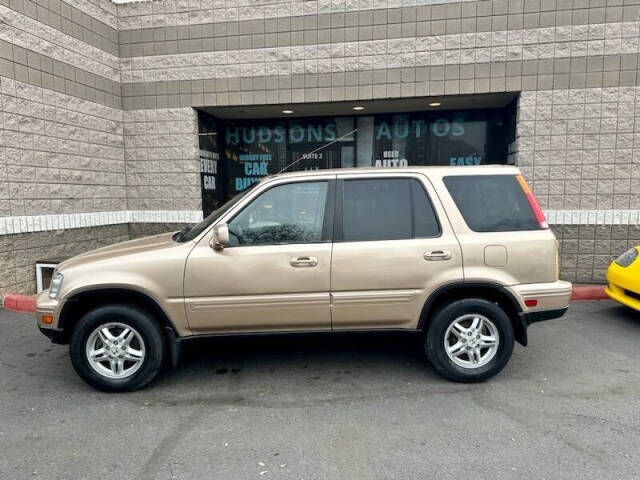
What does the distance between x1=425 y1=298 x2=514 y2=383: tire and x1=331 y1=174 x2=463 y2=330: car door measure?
0.80 feet

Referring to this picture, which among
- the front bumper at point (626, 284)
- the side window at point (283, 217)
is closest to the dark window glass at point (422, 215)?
the side window at point (283, 217)

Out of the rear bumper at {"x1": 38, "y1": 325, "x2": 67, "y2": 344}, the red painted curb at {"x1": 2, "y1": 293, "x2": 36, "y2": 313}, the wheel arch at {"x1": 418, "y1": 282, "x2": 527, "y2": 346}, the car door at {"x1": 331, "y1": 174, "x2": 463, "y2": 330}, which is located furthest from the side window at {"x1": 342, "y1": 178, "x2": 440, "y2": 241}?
the red painted curb at {"x1": 2, "y1": 293, "x2": 36, "y2": 313}

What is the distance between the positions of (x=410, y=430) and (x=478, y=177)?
7.55 feet

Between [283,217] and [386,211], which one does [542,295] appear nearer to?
[386,211]

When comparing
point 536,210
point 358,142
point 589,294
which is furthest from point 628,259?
point 358,142

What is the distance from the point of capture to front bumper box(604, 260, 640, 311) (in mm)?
5598

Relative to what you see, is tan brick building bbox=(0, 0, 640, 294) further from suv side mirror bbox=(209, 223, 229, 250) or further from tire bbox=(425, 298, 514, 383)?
tire bbox=(425, 298, 514, 383)

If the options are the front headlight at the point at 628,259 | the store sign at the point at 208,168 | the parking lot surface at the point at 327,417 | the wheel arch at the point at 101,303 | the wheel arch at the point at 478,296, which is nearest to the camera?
the parking lot surface at the point at 327,417

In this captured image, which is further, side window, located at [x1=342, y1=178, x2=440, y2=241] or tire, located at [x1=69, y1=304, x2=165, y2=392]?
side window, located at [x1=342, y1=178, x2=440, y2=241]

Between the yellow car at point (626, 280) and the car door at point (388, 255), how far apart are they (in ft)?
10.5

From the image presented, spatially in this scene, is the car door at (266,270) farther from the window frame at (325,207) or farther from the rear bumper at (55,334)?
the rear bumper at (55,334)

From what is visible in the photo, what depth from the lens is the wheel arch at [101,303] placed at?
3.85m

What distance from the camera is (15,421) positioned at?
352cm

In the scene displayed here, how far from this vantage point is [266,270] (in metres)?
3.87
